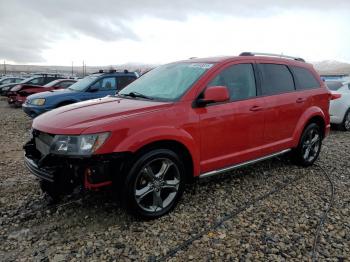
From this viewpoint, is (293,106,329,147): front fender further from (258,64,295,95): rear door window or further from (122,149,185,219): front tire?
(122,149,185,219): front tire

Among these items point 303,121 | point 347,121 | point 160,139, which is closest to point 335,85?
point 347,121

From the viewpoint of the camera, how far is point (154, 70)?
16.0 ft

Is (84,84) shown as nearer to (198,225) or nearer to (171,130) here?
(171,130)

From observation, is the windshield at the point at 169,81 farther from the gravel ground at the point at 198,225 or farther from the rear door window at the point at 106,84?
the rear door window at the point at 106,84

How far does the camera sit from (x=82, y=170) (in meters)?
3.10

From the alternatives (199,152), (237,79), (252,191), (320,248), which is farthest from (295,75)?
(320,248)

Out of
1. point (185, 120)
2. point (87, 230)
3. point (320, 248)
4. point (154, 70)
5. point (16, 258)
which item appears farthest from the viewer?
point (154, 70)

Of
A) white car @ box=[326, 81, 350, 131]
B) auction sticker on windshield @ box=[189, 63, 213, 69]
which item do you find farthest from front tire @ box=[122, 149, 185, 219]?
white car @ box=[326, 81, 350, 131]

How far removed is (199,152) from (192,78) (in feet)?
2.97

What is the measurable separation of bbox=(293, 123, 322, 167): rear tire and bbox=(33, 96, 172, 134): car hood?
2.76 metres

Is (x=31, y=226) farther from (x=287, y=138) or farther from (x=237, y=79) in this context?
(x=287, y=138)

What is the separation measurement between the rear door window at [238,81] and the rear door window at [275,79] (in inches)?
8.9

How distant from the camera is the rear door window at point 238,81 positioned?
13.4 feet

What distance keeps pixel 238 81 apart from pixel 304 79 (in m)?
1.70
